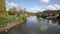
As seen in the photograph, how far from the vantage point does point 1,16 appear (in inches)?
87.7

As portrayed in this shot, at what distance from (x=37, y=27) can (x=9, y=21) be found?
517 mm

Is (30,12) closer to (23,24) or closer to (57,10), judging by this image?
(23,24)

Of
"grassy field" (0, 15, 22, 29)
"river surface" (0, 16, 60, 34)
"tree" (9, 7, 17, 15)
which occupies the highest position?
"tree" (9, 7, 17, 15)

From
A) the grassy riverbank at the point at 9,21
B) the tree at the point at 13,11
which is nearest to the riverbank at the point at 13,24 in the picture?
the grassy riverbank at the point at 9,21

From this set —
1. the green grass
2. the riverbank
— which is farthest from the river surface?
the green grass

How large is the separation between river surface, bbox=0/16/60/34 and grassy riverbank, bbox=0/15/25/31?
83 mm

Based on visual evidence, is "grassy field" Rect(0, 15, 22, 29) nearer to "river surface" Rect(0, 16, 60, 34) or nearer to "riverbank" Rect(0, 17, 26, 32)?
"riverbank" Rect(0, 17, 26, 32)

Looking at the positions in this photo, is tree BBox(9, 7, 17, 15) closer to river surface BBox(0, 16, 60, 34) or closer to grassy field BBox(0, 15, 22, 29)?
grassy field BBox(0, 15, 22, 29)

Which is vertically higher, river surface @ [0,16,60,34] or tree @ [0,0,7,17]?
tree @ [0,0,7,17]

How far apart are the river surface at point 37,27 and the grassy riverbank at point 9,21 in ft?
0.27

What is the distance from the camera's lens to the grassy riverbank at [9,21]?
221cm

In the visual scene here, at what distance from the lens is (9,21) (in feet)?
7.41

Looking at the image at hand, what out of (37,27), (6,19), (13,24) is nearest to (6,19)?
(6,19)

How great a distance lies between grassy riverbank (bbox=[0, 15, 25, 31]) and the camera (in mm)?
2205
